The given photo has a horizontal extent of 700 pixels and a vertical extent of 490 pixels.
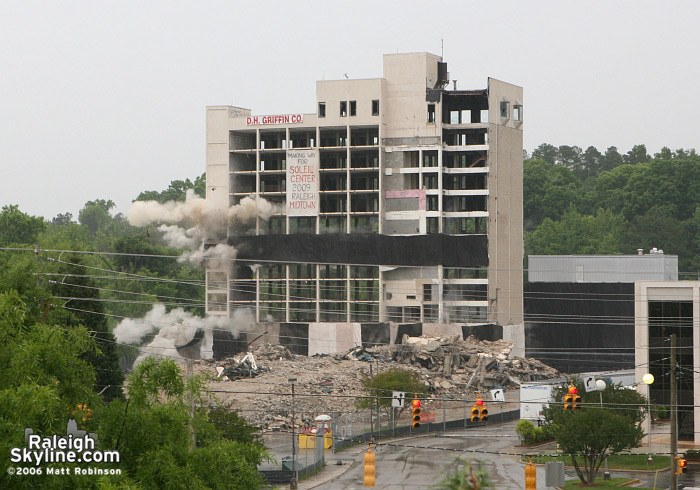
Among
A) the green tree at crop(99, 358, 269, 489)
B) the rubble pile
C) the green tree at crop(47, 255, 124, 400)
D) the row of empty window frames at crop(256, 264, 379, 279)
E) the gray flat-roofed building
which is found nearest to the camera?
the green tree at crop(99, 358, 269, 489)

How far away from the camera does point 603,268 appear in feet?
396

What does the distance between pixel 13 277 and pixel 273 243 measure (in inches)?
2981

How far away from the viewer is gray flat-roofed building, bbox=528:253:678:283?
113 m

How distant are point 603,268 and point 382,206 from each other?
24968 mm

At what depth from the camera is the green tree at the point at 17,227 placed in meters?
140

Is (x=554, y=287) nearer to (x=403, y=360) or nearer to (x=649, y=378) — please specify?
(x=403, y=360)

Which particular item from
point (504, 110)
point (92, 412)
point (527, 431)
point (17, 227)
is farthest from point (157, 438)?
point (17, 227)

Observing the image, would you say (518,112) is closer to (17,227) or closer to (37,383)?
(17,227)

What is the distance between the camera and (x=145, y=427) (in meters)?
33.5

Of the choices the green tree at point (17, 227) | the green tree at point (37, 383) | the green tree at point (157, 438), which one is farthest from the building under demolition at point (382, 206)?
the green tree at point (37, 383)

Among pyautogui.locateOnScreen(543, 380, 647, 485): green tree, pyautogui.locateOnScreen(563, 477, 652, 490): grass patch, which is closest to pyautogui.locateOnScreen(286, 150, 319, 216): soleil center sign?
pyautogui.locateOnScreen(543, 380, 647, 485): green tree

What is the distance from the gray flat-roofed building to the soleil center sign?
82.3 ft

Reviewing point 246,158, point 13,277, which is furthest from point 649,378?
point 246,158

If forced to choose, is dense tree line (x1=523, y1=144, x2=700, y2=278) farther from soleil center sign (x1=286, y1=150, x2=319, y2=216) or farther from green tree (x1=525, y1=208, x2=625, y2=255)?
soleil center sign (x1=286, y1=150, x2=319, y2=216)
